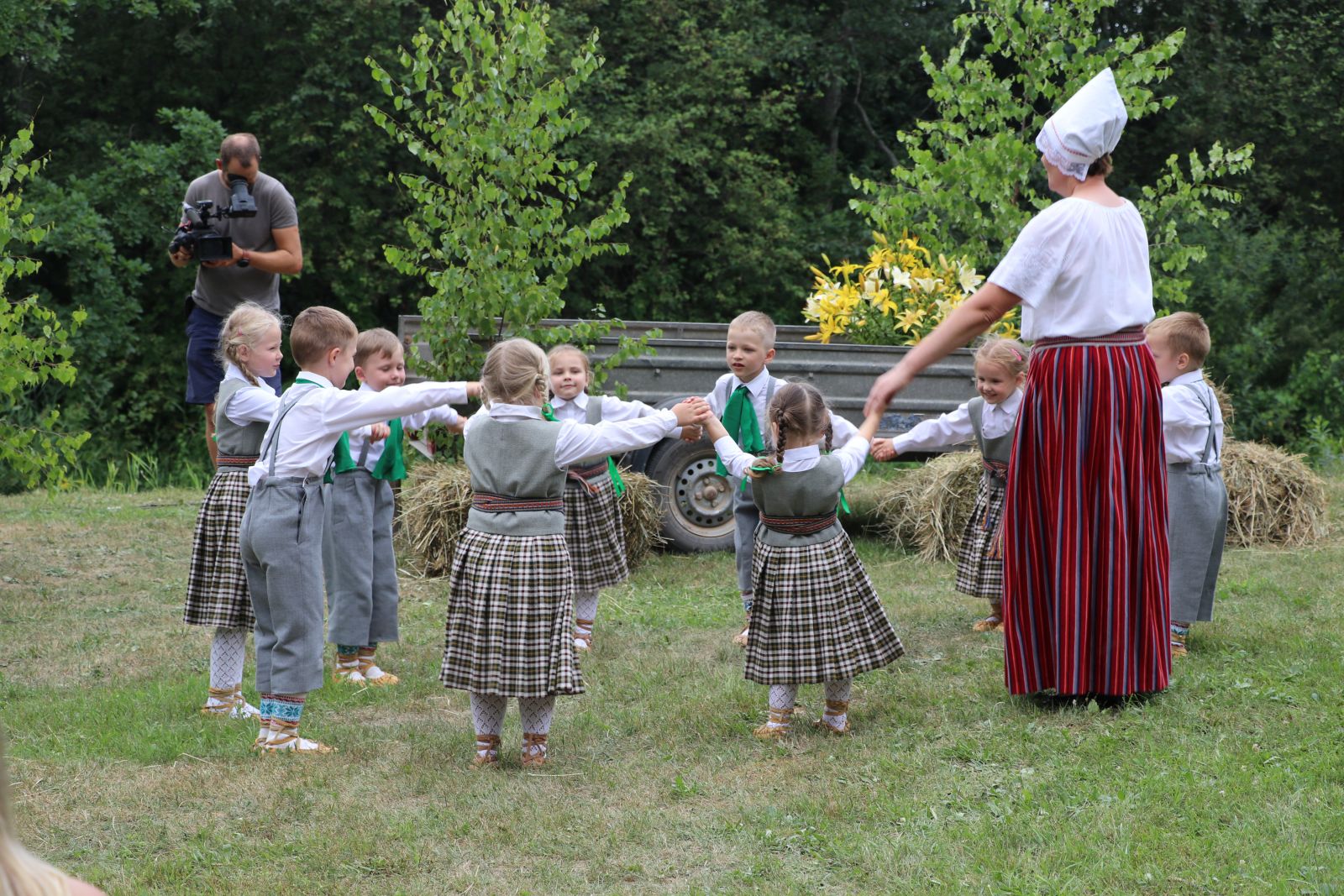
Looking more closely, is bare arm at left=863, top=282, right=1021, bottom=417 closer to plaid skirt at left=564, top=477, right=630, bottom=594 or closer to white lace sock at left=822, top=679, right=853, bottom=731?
white lace sock at left=822, top=679, right=853, bottom=731

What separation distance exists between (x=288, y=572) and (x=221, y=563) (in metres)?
0.63

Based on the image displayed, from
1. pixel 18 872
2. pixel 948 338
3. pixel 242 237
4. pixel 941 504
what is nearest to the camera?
pixel 18 872

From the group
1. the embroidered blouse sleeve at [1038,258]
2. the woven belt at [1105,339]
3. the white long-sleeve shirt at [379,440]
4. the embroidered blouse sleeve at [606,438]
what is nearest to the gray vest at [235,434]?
the white long-sleeve shirt at [379,440]

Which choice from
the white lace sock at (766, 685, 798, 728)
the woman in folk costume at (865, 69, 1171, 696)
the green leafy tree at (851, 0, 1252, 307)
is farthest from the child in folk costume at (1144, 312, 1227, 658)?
the green leafy tree at (851, 0, 1252, 307)

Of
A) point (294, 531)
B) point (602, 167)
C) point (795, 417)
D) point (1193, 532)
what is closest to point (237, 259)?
point (294, 531)

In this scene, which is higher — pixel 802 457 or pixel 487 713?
pixel 802 457

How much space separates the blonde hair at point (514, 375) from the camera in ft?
16.1

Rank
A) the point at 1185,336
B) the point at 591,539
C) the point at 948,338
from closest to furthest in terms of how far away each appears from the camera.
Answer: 1. the point at 948,338
2. the point at 1185,336
3. the point at 591,539

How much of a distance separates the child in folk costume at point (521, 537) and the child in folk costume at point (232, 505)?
1.09m

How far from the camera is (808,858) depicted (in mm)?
4008

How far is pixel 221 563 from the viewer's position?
570 centimetres

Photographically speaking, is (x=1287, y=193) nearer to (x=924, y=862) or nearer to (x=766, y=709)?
(x=766, y=709)

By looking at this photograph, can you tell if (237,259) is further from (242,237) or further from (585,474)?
(585,474)

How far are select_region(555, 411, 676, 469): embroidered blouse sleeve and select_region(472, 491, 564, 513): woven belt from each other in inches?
6.5
